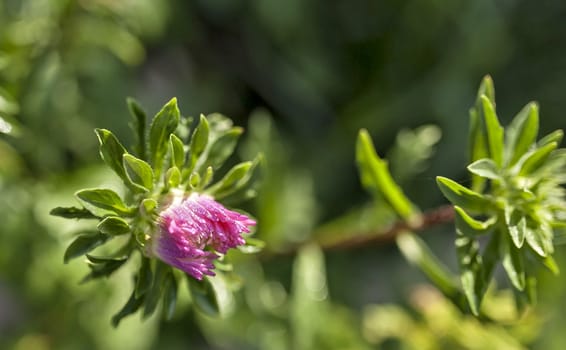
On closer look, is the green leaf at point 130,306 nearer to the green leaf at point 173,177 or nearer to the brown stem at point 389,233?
the green leaf at point 173,177

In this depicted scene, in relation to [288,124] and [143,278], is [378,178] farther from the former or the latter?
[288,124]

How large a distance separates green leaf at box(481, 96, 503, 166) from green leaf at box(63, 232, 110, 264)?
0.64 metres

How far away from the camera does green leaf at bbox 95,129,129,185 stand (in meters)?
0.94

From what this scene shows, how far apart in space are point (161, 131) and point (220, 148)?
0.15 m

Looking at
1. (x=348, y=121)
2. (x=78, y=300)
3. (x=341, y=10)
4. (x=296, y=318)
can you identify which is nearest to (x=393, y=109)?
(x=348, y=121)

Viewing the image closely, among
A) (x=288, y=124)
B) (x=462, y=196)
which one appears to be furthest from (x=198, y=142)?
(x=288, y=124)

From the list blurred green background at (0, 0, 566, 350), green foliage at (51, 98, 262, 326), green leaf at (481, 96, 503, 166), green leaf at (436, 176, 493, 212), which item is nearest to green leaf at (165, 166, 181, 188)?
green foliage at (51, 98, 262, 326)

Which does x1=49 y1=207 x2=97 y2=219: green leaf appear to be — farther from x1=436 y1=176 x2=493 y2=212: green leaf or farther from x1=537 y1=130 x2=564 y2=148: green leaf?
x1=537 y1=130 x2=564 y2=148: green leaf

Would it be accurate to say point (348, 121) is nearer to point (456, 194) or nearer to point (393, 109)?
point (393, 109)

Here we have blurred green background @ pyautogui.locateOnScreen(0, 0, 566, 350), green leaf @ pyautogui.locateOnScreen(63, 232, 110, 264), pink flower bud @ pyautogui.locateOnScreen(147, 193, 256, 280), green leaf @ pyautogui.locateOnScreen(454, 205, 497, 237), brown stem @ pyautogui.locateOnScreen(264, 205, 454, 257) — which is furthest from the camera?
blurred green background @ pyautogui.locateOnScreen(0, 0, 566, 350)

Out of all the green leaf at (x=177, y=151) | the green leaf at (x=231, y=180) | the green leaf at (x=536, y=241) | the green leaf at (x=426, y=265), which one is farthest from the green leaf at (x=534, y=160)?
the green leaf at (x=177, y=151)

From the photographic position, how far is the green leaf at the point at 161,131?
0.98m

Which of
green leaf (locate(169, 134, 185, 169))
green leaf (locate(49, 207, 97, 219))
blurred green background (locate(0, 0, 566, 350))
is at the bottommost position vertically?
green leaf (locate(49, 207, 97, 219))

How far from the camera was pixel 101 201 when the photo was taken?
963mm
